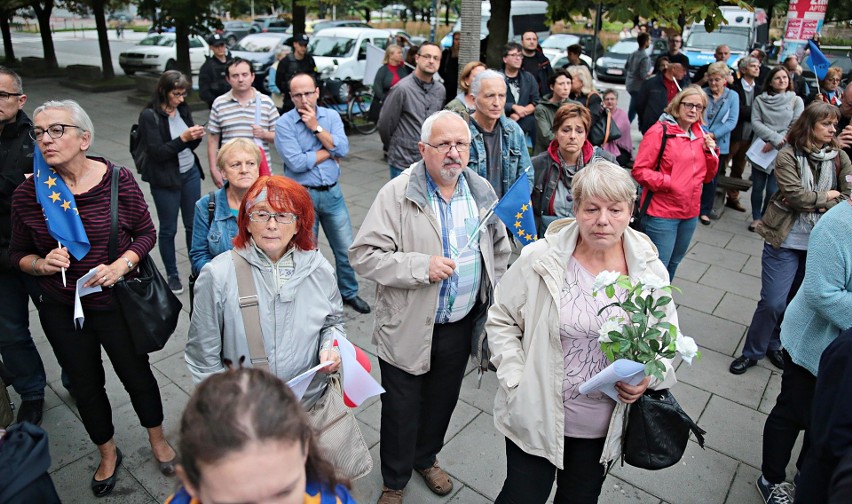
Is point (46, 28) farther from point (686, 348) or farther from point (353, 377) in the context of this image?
point (686, 348)

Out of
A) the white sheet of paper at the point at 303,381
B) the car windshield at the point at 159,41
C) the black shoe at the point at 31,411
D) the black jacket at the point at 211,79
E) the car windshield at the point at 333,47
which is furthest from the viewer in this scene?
the car windshield at the point at 159,41

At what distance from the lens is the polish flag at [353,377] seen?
2578mm

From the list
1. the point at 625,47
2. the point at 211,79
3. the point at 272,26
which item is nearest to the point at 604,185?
the point at 211,79

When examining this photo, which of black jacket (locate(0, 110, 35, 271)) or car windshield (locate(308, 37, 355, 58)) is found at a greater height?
car windshield (locate(308, 37, 355, 58))

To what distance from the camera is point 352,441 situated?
2.52 meters

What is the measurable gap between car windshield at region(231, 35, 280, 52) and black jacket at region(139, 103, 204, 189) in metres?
15.1

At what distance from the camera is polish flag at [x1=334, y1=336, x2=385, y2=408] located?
2.58m

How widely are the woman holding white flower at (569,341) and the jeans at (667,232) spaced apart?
243 centimetres

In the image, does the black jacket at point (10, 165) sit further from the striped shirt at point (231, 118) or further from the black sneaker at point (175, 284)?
the black sneaker at point (175, 284)

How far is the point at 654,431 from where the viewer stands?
242 cm

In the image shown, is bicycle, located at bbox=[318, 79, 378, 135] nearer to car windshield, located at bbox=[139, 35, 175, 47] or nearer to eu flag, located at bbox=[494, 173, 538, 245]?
eu flag, located at bbox=[494, 173, 538, 245]

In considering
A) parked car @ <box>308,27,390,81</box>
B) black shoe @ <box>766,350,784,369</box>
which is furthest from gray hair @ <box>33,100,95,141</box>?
parked car @ <box>308,27,390,81</box>

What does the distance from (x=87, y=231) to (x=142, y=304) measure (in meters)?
0.43

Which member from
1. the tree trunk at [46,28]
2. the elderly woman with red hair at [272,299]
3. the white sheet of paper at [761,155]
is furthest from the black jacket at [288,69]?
the tree trunk at [46,28]
